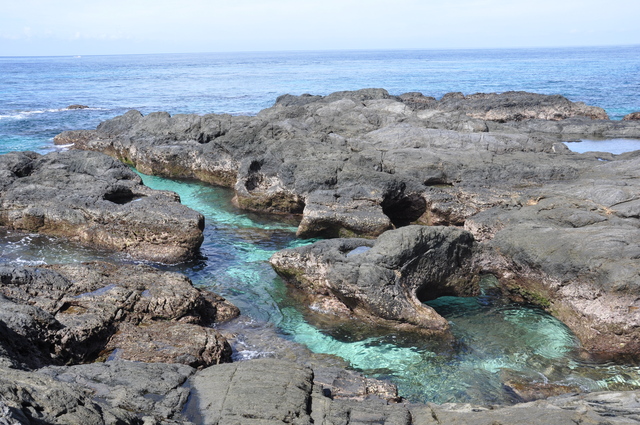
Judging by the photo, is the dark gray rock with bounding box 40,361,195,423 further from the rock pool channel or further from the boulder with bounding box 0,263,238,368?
the rock pool channel

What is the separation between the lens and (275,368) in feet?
22.8

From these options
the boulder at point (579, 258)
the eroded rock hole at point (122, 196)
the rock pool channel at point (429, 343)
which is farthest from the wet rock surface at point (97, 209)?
the boulder at point (579, 258)

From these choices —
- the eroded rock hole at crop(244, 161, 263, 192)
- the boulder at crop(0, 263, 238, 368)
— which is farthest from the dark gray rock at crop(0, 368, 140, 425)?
the eroded rock hole at crop(244, 161, 263, 192)

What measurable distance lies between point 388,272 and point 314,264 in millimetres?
1756

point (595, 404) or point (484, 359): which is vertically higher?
point (595, 404)

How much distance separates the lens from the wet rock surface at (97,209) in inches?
546

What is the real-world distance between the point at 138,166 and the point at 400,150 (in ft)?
40.2

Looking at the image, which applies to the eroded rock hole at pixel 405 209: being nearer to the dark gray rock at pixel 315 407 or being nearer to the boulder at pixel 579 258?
the boulder at pixel 579 258

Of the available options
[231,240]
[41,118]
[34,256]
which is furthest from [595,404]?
[41,118]

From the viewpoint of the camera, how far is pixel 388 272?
35.3ft

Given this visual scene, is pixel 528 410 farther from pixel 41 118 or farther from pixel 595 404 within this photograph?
pixel 41 118

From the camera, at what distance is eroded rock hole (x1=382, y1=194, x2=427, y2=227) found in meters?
16.5

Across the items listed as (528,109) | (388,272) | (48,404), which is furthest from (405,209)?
(528,109)

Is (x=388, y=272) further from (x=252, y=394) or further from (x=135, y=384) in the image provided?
(x=135, y=384)
